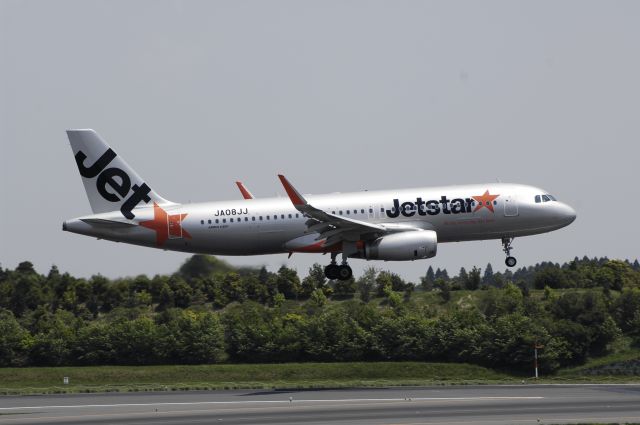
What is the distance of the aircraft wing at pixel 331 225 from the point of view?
6281 centimetres

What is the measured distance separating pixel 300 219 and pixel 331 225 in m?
2.31

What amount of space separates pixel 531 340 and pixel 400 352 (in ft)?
40.4

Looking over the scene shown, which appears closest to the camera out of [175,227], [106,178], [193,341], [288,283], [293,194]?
[293,194]

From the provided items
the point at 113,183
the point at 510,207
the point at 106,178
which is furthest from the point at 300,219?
the point at 106,178

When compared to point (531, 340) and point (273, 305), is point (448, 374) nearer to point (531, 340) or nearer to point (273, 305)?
point (531, 340)

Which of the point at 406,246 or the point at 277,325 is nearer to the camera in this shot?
the point at 406,246

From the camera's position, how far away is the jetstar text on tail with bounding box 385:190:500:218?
218 ft

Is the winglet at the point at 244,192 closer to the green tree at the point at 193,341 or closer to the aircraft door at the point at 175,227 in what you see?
the aircraft door at the point at 175,227

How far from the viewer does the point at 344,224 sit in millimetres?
64875

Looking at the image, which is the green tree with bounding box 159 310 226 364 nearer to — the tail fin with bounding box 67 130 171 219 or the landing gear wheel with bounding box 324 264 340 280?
the tail fin with bounding box 67 130 171 219

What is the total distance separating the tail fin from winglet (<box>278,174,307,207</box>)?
1052 centimetres

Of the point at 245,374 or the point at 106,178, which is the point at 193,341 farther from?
the point at 106,178

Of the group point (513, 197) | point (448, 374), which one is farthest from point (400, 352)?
point (513, 197)

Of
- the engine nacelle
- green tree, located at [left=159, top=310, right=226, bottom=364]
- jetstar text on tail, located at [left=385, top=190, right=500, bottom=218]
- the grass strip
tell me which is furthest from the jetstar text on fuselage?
green tree, located at [left=159, top=310, right=226, bottom=364]
